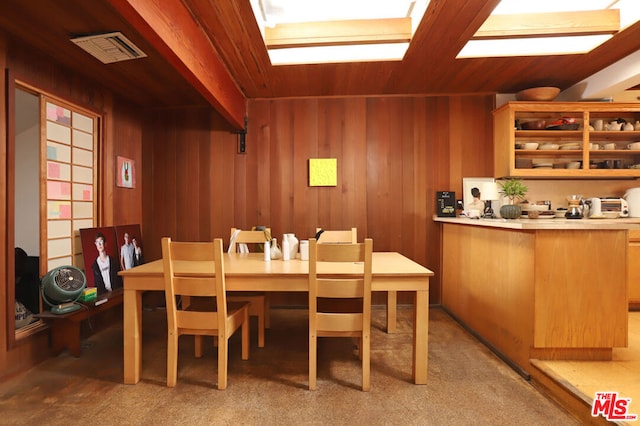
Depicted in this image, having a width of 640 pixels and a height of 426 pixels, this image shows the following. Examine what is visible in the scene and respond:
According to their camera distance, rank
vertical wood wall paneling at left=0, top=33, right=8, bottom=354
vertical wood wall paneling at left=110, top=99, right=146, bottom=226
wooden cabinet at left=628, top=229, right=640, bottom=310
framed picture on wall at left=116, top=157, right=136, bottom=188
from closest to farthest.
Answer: vertical wood wall paneling at left=0, top=33, right=8, bottom=354, wooden cabinet at left=628, top=229, right=640, bottom=310, vertical wood wall paneling at left=110, top=99, right=146, bottom=226, framed picture on wall at left=116, top=157, right=136, bottom=188

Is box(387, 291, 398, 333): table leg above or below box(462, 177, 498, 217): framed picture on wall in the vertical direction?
below

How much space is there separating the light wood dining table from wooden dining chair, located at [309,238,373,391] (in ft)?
0.24

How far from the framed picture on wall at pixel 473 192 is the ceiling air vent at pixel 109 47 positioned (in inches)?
127

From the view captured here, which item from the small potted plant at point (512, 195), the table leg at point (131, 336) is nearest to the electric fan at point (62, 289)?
the table leg at point (131, 336)

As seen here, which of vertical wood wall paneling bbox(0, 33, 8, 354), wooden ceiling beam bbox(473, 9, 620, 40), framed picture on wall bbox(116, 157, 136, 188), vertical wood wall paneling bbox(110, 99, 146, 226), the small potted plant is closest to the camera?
vertical wood wall paneling bbox(0, 33, 8, 354)

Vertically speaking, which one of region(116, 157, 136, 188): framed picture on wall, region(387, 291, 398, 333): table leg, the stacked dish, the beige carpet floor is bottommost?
the beige carpet floor

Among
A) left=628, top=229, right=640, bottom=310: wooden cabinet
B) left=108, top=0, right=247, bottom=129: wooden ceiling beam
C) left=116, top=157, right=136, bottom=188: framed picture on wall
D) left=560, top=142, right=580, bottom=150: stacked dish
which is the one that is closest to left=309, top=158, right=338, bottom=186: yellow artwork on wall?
left=108, top=0, right=247, bottom=129: wooden ceiling beam

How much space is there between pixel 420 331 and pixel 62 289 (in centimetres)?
247

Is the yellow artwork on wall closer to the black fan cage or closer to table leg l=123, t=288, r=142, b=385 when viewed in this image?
table leg l=123, t=288, r=142, b=385

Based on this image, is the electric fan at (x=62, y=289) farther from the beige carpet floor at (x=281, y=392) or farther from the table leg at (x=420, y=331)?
the table leg at (x=420, y=331)

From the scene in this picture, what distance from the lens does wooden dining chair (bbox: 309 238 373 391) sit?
5.54 feet

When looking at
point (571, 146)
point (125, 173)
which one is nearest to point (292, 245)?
point (125, 173)

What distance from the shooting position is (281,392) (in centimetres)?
179

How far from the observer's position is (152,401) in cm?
171
